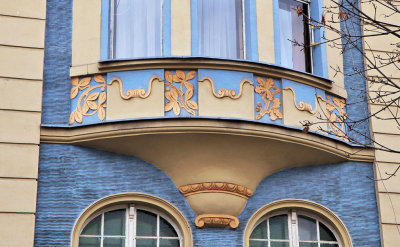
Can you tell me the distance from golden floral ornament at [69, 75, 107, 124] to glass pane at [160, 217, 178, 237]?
6.31 feet

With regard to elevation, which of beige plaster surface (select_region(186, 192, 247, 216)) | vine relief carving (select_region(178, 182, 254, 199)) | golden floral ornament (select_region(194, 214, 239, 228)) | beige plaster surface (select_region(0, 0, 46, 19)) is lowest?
golden floral ornament (select_region(194, 214, 239, 228))

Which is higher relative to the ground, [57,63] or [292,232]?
[57,63]

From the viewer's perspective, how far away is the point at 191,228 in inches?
461

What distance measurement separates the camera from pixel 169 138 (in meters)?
11.6

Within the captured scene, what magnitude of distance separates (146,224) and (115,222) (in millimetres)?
491

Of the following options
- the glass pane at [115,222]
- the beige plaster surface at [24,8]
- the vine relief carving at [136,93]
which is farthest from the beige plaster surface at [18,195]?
the beige plaster surface at [24,8]

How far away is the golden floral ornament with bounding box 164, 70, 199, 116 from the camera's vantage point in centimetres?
1168

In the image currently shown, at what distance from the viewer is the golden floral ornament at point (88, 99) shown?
11766 mm

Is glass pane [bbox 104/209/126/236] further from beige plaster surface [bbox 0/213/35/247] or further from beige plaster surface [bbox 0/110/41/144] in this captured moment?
beige plaster surface [bbox 0/110/41/144]

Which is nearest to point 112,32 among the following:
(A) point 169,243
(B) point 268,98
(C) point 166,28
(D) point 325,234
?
(C) point 166,28

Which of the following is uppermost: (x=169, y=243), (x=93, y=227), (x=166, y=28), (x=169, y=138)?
(x=166, y=28)

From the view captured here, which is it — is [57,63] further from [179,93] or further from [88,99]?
[179,93]

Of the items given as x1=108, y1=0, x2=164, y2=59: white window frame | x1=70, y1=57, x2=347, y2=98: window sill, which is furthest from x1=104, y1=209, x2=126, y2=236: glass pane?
x1=108, y1=0, x2=164, y2=59: white window frame

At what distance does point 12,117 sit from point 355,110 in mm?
5919
